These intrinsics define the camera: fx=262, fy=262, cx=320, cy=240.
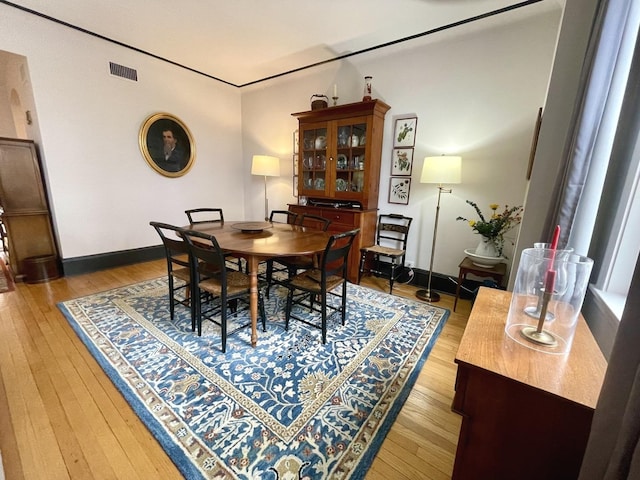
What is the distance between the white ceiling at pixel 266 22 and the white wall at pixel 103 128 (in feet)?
0.79

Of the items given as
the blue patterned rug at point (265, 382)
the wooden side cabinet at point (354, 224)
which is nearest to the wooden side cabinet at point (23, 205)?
the blue patterned rug at point (265, 382)

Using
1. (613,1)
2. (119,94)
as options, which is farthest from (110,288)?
(613,1)

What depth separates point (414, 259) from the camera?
3268mm

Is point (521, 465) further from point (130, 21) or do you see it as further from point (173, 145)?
point (173, 145)

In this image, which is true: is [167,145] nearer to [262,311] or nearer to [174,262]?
[174,262]

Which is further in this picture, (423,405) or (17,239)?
(17,239)

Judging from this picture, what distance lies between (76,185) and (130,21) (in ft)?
6.25

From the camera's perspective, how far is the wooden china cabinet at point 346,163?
3070 millimetres

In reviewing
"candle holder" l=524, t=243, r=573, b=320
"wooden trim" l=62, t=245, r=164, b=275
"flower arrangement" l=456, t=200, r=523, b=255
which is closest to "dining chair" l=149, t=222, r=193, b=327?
"wooden trim" l=62, t=245, r=164, b=275

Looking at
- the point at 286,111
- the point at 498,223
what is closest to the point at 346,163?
the point at 286,111

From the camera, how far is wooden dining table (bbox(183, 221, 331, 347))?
1.82 meters

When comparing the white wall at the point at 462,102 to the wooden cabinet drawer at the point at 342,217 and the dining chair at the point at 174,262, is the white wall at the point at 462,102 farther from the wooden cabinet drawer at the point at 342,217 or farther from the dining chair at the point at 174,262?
the dining chair at the point at 174,262

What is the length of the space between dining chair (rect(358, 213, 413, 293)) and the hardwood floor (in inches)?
49.2

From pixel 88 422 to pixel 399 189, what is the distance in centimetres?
328
